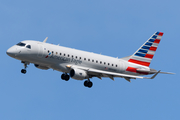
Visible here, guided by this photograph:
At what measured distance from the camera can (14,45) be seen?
4478 cm

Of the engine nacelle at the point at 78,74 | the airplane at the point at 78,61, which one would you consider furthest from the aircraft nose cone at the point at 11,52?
the engine nacelle at the point at 78,74

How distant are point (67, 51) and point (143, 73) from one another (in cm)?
1221

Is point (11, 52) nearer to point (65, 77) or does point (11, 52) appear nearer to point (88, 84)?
point (65, 77)

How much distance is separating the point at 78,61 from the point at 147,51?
12396mm

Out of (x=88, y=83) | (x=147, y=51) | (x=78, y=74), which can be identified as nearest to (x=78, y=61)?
(x=78, y=74)

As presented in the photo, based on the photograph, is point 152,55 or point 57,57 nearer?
point 57,57

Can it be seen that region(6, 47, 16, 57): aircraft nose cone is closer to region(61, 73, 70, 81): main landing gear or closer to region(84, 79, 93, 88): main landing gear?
region(61, 73, 70, 81): main landing gear

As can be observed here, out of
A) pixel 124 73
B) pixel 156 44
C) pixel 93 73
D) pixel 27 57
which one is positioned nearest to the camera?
pixel 27 57

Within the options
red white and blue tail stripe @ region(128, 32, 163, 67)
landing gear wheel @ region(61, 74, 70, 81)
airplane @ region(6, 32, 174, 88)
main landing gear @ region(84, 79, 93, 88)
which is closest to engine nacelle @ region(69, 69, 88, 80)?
airplane @ region(6, 32, 174, 88)

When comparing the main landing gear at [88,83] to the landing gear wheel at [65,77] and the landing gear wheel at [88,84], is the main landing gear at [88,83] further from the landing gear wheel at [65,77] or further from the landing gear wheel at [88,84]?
the landing gear wheel at [65,77]

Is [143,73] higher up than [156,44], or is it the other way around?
[156,44]

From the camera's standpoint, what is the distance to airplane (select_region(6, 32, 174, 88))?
145 ft

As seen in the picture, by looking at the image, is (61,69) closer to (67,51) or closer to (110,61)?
(67,51)

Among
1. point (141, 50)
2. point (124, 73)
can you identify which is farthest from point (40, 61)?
point (141, 50)
